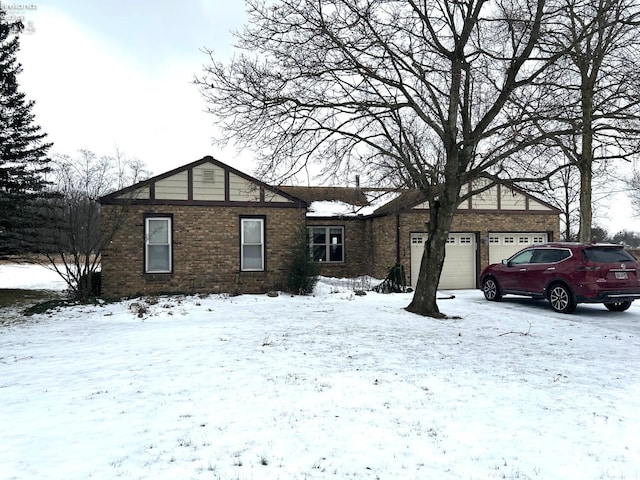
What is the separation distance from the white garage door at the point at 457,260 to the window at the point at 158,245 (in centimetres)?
899

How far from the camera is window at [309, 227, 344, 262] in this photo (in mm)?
19469

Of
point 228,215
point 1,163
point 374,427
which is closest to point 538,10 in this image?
point 374,427

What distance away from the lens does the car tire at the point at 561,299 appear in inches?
446

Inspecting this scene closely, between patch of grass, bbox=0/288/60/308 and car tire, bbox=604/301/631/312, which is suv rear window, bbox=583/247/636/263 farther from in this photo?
patch of grass, bbox=0/288/60/308

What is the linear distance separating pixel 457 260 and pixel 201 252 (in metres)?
9.83

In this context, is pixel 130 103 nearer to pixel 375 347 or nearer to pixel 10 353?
pixel 10 353

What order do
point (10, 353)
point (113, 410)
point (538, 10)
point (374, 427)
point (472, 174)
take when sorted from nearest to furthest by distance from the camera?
point (374, 427)
point (113, 410)
point (10, 353)
point (538, 10)
point (472, 174)

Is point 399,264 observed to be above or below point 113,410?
above

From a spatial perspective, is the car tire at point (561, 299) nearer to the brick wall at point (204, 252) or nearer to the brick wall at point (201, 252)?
the brick wall at point (204, 252)

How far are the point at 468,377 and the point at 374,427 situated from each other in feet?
6.94

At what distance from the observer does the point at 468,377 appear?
18.9 ft

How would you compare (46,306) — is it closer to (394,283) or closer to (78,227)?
(78,227)

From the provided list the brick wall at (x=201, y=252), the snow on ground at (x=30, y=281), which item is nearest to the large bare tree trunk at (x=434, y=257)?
the brick wall at (x=201, y=252)

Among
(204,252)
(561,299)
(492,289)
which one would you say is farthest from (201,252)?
(561,299)
